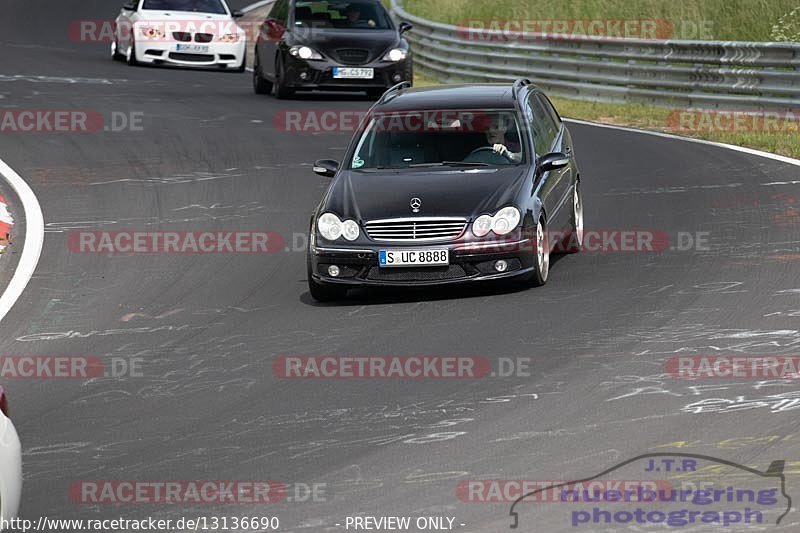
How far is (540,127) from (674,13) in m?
19.4

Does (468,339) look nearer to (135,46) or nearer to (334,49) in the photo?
(334,49)

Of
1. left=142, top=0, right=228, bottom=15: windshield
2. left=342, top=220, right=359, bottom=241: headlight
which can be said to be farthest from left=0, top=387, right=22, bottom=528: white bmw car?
left=142, top=0, right=228, bottom=15: windshield

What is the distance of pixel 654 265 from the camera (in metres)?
13.4

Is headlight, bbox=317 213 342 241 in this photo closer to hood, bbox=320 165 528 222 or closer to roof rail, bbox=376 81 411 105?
hood, bbox=320 165 528 222

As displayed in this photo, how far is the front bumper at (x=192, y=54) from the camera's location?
31.3 m

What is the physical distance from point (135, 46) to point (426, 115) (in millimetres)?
18953

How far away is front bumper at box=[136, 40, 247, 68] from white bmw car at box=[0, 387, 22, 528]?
25.2 m

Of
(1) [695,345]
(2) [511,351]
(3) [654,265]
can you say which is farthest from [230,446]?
(3) [654,265]

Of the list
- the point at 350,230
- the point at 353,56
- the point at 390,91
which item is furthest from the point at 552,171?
the point at 353,56

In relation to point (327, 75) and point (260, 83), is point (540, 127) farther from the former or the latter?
point (260, 83)

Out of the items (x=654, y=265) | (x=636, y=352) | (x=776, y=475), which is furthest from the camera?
(x=654, y=265)

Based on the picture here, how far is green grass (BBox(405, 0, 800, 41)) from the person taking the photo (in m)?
31.2

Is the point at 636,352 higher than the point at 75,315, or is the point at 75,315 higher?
the point at 636,352
